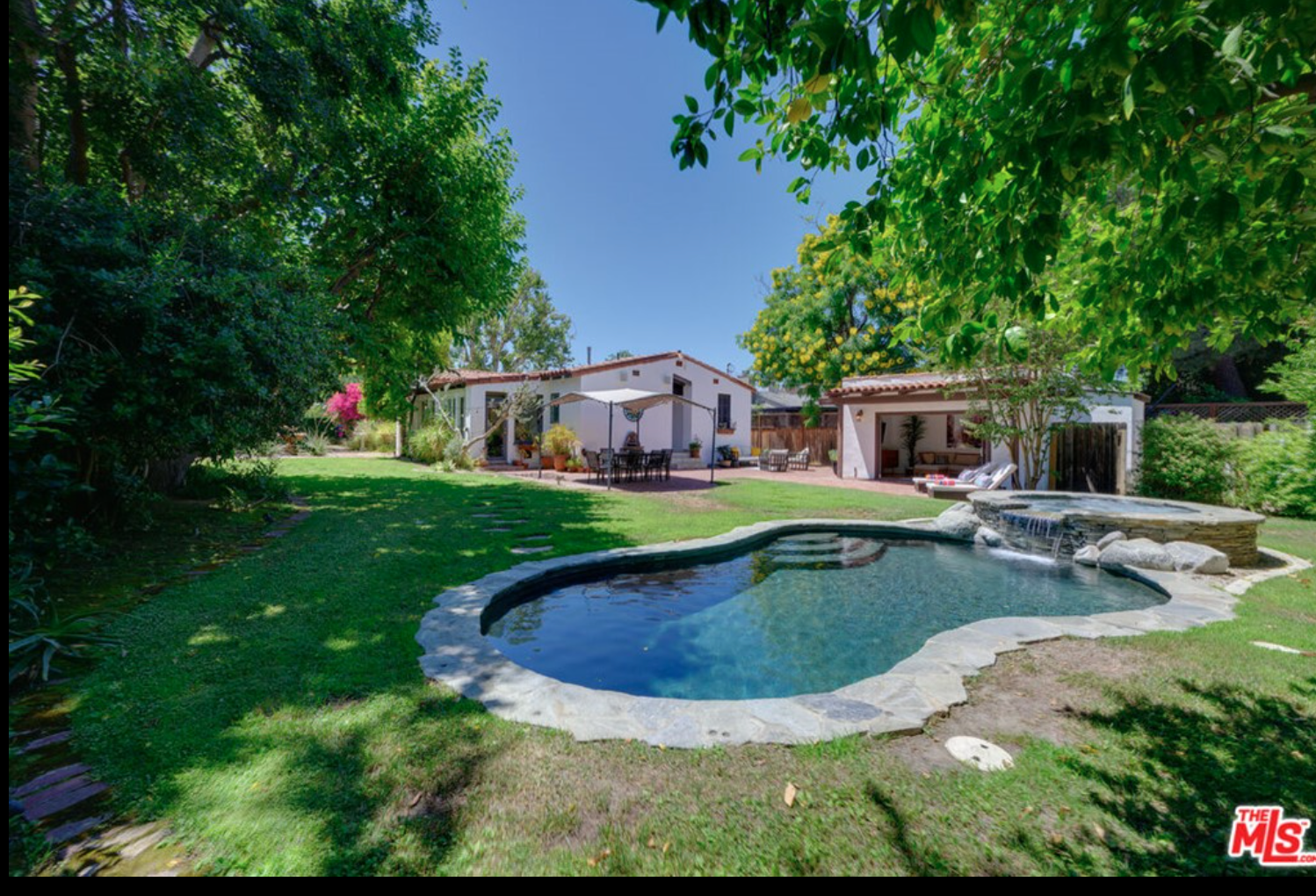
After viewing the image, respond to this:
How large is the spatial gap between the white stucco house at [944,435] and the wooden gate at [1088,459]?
0.02 meters

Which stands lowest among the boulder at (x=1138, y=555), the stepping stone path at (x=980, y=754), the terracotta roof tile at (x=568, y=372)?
the stepping stone path at (x=980, y=754)

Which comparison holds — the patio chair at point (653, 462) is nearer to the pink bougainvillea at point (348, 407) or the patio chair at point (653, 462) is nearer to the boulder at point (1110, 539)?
the boulder at point (1110, 539)

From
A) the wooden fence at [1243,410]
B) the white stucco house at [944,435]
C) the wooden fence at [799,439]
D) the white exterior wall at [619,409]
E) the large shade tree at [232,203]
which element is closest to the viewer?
the large shade tree at [232,203]

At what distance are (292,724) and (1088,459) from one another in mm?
17083

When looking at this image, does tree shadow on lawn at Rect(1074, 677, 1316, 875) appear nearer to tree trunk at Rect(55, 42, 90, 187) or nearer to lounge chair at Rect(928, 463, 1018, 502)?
lounge chair at Rect(928, 463, 1018, 502)

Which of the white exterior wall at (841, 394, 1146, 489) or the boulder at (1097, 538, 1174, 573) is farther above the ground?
the white exterior wall at (841, 394, 1146, 489)

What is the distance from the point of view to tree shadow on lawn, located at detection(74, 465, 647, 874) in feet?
6.34

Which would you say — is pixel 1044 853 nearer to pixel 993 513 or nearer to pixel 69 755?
pixel 69 755

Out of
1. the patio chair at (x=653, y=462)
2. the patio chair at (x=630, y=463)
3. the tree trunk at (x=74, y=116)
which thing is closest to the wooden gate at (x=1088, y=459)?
the patio chair at (x=653, y=462)

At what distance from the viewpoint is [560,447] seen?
1764 cm

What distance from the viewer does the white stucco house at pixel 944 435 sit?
40.7ft

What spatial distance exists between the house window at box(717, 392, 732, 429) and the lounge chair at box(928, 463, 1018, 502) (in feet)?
34.6

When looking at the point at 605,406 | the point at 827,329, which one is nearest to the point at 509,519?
the point at 605,406

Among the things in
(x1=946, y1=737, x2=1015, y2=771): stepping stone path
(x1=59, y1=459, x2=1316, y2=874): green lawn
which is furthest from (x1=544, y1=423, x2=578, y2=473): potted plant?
(x1=946, y1=737, x2=1015, y2=771): stepping stone path
